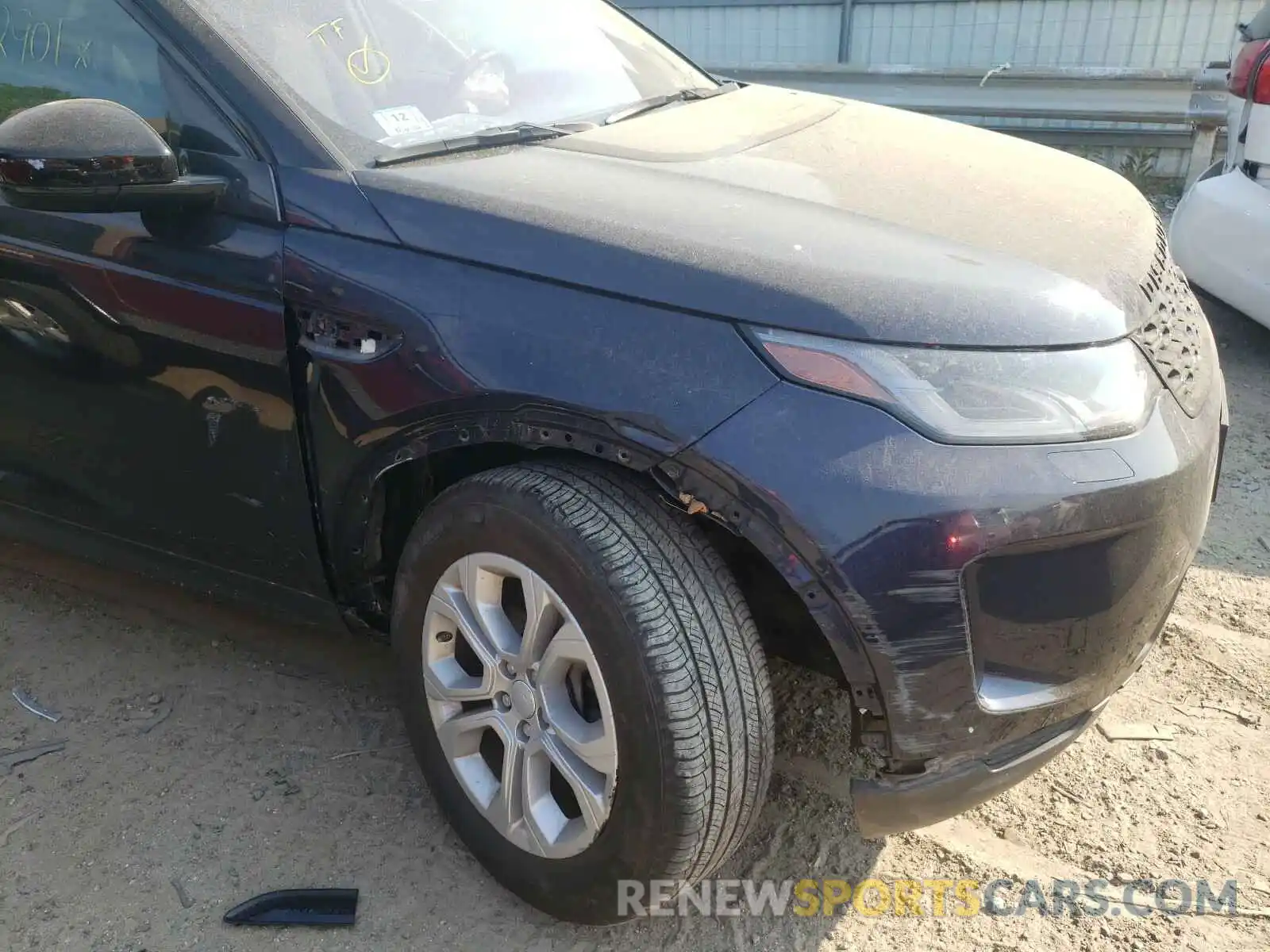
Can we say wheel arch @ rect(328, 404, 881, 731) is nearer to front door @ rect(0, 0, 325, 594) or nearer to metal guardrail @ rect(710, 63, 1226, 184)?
front door @ rect(0, 0, 325, 594)

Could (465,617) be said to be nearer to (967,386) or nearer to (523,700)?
(523,700)

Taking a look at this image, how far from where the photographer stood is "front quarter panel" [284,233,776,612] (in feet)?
5.35

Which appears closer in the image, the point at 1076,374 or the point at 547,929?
the point at 1076,374

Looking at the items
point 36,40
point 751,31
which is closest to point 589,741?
point 36,40

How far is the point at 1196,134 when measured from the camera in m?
6.21

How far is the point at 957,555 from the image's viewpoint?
1.55 m

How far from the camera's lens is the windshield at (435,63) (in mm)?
2062

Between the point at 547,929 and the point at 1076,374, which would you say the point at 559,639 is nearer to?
the point at 547,929

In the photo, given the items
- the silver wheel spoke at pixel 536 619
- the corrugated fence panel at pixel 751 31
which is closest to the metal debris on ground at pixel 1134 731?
the silver wheel spoke at pixel 536 619

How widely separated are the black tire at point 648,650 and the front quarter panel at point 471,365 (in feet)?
0.36

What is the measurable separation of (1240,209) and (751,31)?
6708 millimetres

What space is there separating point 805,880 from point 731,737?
1.86 feet

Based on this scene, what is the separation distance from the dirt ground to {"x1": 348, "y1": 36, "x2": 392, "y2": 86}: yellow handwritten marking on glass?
145 centimetres

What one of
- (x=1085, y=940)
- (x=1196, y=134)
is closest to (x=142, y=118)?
(x=1085, y=940)
